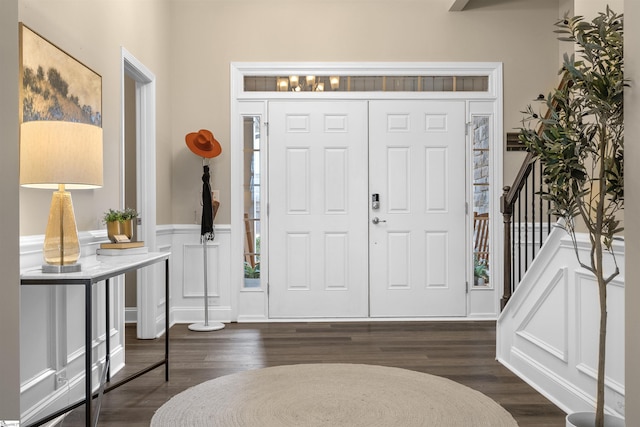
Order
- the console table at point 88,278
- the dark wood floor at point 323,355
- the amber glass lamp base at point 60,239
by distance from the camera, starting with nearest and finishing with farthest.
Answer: the console table at point 88,278 < the amber glass lamp base at point 60,239 < the dark wood floor at point 323,355

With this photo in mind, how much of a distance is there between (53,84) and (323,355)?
2.43 m

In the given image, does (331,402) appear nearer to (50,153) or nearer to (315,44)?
(50,153)

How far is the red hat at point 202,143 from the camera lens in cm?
461

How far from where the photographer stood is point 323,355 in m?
3.74

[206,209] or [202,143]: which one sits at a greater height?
[202,143]

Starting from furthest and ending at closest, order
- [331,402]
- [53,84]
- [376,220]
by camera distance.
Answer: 1. [376,220]
2. [331,402]
3. [53,84]

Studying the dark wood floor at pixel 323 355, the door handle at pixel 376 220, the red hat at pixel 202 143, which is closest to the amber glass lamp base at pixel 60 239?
the dark wood floor at pixel 323 355

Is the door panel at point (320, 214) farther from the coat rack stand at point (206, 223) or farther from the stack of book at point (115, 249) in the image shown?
the stack of book at point (115, 249)

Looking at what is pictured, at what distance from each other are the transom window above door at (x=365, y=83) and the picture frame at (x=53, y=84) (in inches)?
81.1

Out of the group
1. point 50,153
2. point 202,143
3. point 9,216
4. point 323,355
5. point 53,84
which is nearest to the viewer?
point 9,216

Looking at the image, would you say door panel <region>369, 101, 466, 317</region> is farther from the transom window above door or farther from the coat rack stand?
the coat rack stand

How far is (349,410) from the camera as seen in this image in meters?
2.66

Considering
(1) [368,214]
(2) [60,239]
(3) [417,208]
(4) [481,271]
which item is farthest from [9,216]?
(4) [481,271]

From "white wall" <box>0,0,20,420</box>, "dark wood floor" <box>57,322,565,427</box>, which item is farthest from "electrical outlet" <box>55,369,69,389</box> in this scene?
"white wall" <box>0,0,20,420</box>
